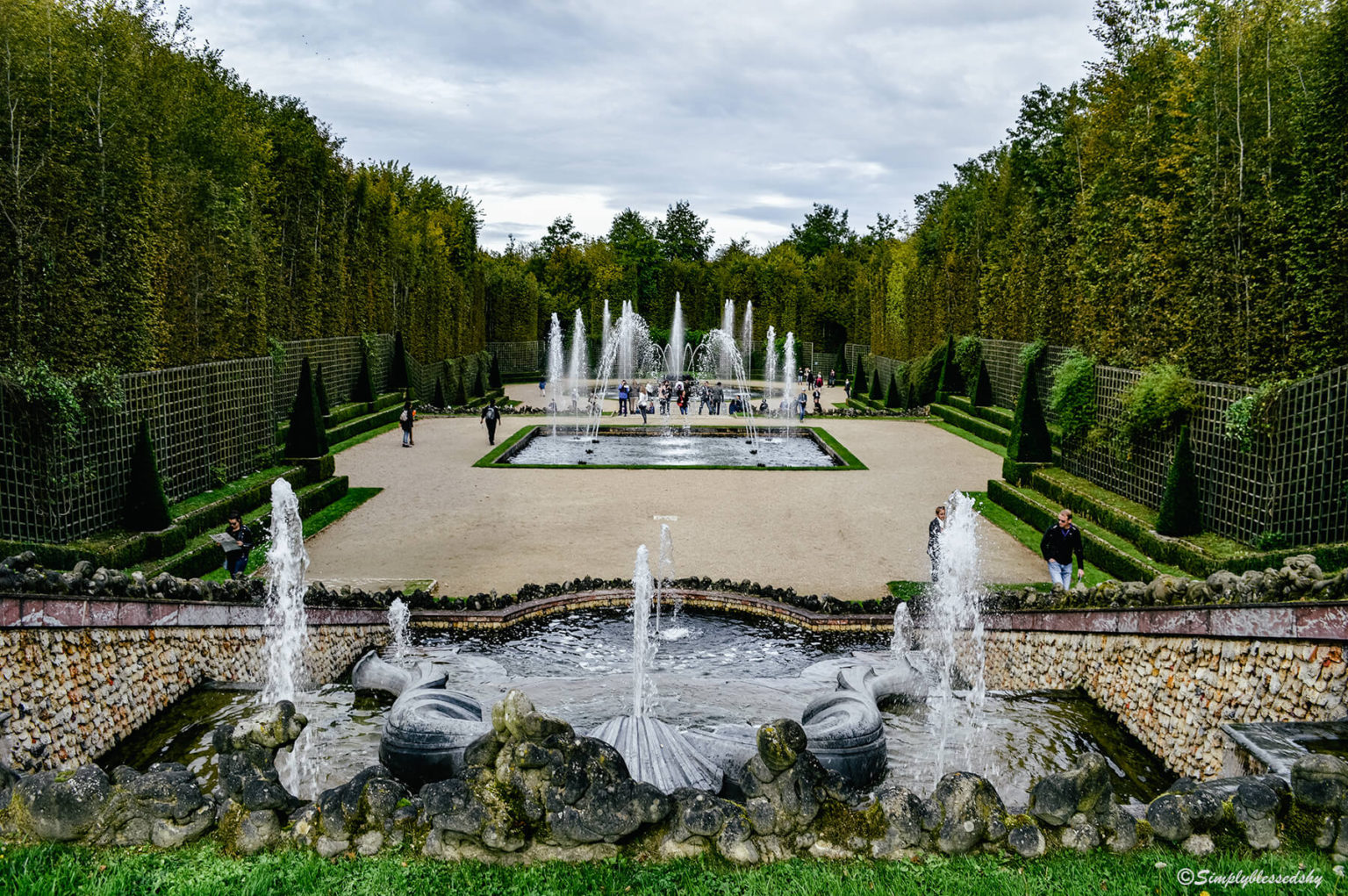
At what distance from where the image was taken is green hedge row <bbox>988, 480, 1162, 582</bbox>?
11.5 metres

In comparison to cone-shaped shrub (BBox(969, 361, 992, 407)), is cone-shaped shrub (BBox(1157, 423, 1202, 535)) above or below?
below

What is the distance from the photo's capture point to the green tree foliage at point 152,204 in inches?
481

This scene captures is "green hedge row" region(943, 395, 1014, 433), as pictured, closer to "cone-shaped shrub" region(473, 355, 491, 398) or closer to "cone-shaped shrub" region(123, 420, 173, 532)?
"cone-shaped shrub" region(123, 420, 173, 532)

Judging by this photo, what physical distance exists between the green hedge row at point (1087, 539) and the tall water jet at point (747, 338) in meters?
36.5

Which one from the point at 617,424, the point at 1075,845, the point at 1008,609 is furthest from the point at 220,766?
the point at 617,424

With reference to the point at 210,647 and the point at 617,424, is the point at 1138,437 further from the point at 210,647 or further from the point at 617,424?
the point at 617,424

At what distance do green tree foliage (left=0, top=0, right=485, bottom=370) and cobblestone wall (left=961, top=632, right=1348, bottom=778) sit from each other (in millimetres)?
12993

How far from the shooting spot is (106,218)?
44.2 ft

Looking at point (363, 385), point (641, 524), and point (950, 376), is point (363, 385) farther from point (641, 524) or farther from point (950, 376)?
point (950, 376)

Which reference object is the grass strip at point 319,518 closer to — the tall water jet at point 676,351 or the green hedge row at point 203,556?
the green hedge row at point 203,556

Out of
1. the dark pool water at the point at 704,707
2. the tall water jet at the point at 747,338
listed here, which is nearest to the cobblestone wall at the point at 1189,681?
the dark pool water at the point at 704,707

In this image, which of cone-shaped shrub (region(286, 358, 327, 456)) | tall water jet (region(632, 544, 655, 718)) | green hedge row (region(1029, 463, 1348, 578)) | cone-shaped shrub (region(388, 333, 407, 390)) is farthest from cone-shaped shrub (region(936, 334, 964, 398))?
tall water jet (region(632, 544, 655, 718))

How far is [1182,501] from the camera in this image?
39.2ft

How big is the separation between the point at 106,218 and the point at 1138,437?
16130mm
